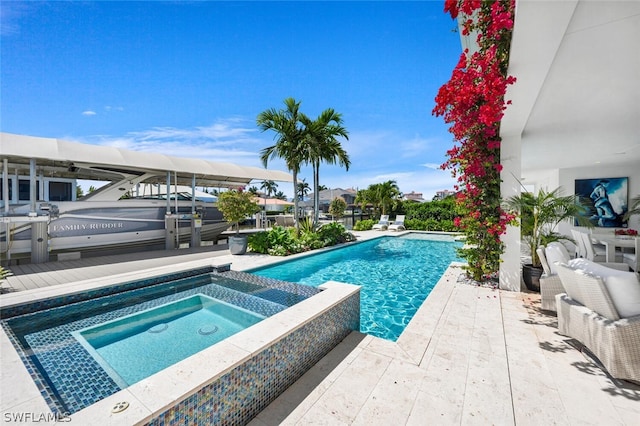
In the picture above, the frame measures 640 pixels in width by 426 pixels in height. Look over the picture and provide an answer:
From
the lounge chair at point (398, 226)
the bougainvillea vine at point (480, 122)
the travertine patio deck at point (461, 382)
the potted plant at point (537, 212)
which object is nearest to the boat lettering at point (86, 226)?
the travertine patio deck at point (461, 382)

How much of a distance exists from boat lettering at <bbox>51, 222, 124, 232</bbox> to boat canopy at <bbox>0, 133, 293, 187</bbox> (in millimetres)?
1771

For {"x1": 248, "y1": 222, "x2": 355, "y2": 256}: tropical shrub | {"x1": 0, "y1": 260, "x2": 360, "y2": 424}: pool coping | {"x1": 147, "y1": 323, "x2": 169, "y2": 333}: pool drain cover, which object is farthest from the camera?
{"x1": 248, "y1": 222, "x2": 355, "y2": 256}: tropical shrub

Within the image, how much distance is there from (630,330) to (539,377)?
815 mm

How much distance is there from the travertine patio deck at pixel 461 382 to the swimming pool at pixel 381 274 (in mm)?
910

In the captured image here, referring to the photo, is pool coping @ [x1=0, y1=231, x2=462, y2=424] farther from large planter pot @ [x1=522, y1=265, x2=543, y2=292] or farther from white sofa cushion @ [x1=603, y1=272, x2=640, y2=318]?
large planter pot @ [x1=522, y1=265, x2=543, y2=292]

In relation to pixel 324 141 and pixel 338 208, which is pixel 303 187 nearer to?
pixel 338 208

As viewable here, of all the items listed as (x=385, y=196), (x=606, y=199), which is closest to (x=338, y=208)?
(x=385, y=196)

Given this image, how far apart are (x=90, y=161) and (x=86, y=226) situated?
212 centimetres

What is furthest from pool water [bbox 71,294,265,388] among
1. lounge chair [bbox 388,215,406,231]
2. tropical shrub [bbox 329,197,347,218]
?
tropical shrub [bbox 329,197,347,218]

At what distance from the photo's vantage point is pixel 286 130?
9.37m

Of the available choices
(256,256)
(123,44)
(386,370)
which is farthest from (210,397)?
(123,44)

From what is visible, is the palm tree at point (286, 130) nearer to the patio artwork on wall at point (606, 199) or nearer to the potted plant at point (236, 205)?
the potted plant at point (236, 205)

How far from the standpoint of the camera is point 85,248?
7.88 m

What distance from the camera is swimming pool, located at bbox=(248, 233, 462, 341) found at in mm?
4305
